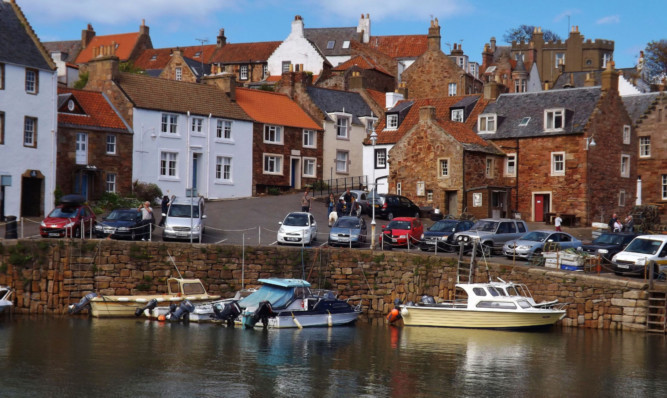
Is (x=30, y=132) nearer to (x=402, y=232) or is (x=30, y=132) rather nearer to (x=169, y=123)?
(x=169, y=123)

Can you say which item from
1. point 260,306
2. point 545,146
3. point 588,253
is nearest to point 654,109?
point 545,146

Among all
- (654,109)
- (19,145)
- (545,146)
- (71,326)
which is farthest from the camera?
(654,109)

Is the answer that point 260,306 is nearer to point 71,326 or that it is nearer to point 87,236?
point 71,326

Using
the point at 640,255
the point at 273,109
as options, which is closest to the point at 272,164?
the point at 273,109

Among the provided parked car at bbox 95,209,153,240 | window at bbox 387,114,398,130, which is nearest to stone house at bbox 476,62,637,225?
window at bbox 387,114,398,130

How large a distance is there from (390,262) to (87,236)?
13291mm

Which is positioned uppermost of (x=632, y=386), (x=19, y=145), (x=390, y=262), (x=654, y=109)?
(x=654, y=109)

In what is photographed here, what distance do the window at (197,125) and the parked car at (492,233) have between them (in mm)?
23661

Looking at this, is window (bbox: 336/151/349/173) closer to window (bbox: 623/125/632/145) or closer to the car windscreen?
window (bbox: 623/125/632/145)

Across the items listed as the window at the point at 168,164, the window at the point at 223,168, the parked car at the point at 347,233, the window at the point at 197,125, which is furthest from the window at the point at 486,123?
the parked car at the point at 347,233

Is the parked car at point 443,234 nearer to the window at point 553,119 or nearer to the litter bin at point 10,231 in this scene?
the window at point 553,119

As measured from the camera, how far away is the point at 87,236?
131 feet

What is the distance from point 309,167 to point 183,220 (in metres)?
27.5

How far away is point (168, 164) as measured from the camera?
5806 centimetres
